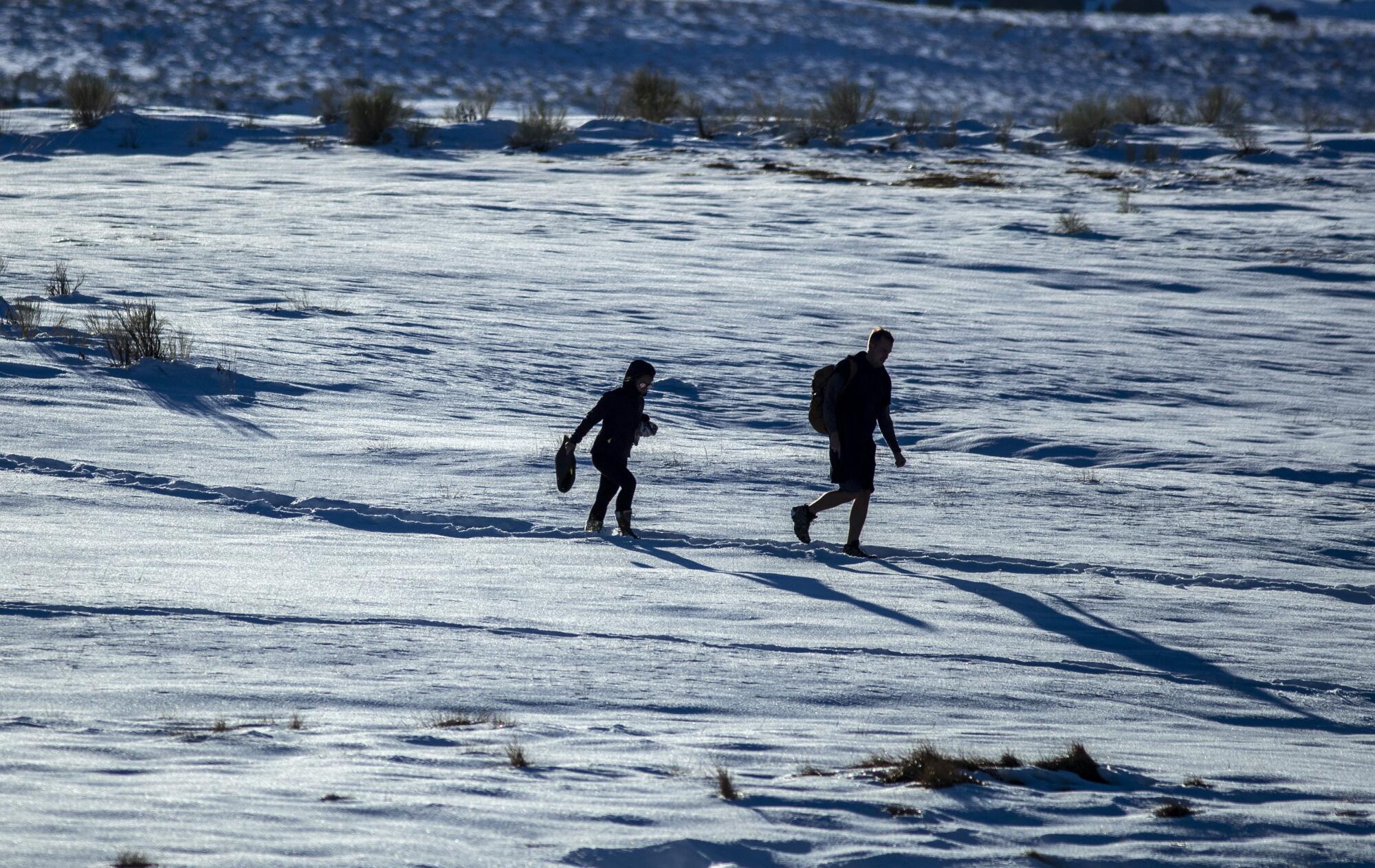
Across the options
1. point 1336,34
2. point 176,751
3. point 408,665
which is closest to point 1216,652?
point 408,665

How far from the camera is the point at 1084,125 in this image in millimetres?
26016

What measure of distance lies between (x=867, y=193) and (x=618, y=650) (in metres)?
17.2

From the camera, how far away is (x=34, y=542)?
7137mm

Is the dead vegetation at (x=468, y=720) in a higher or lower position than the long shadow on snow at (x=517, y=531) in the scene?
higher

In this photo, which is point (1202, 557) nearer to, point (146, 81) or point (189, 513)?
point (189, 513)

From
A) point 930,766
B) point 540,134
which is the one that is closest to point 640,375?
point 930,766

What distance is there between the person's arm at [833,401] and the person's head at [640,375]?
3.60ft

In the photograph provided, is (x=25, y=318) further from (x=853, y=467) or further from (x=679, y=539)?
(x=853, y=467)

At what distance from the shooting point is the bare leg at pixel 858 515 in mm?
8266

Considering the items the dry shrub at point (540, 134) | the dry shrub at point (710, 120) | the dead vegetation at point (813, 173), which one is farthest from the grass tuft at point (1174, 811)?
the dry shrub at point (710, 120)

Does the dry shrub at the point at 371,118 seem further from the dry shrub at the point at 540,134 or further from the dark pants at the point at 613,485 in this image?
the dark pants at the point at 613,485

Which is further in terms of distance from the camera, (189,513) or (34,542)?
(189,513)

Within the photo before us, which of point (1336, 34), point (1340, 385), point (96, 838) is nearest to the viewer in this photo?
point (96, 838)

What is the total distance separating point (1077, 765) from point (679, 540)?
4.17m
